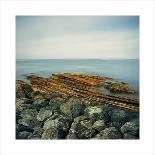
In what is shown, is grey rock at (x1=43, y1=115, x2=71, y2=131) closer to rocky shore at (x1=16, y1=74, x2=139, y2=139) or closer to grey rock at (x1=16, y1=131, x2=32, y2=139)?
rocky shore at (x1=16, y1=74, x2=139, y2=139)

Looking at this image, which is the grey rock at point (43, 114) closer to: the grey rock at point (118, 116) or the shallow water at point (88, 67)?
the shallow water at point (88, 67)

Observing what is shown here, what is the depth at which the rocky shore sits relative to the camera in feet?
13.0

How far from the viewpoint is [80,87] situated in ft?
13.2

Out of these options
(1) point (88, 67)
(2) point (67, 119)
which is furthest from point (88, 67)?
(2) point (67, 119)

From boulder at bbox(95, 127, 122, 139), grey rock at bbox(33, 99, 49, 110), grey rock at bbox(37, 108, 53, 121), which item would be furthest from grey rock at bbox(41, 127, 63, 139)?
boulder at bbox(95, 127, 122, 139)

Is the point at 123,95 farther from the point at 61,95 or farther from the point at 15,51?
the point at 15,51

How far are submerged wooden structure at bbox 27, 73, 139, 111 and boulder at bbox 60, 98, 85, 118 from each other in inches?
2.4

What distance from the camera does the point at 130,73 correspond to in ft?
13.1

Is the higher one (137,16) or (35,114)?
(137,16)

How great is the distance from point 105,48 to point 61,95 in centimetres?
58

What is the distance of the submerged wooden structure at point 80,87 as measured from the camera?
3996mm

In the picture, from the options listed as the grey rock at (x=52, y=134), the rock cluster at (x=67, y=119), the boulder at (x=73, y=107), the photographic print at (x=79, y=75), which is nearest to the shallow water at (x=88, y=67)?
the photographic print at (x=79, y=75)
